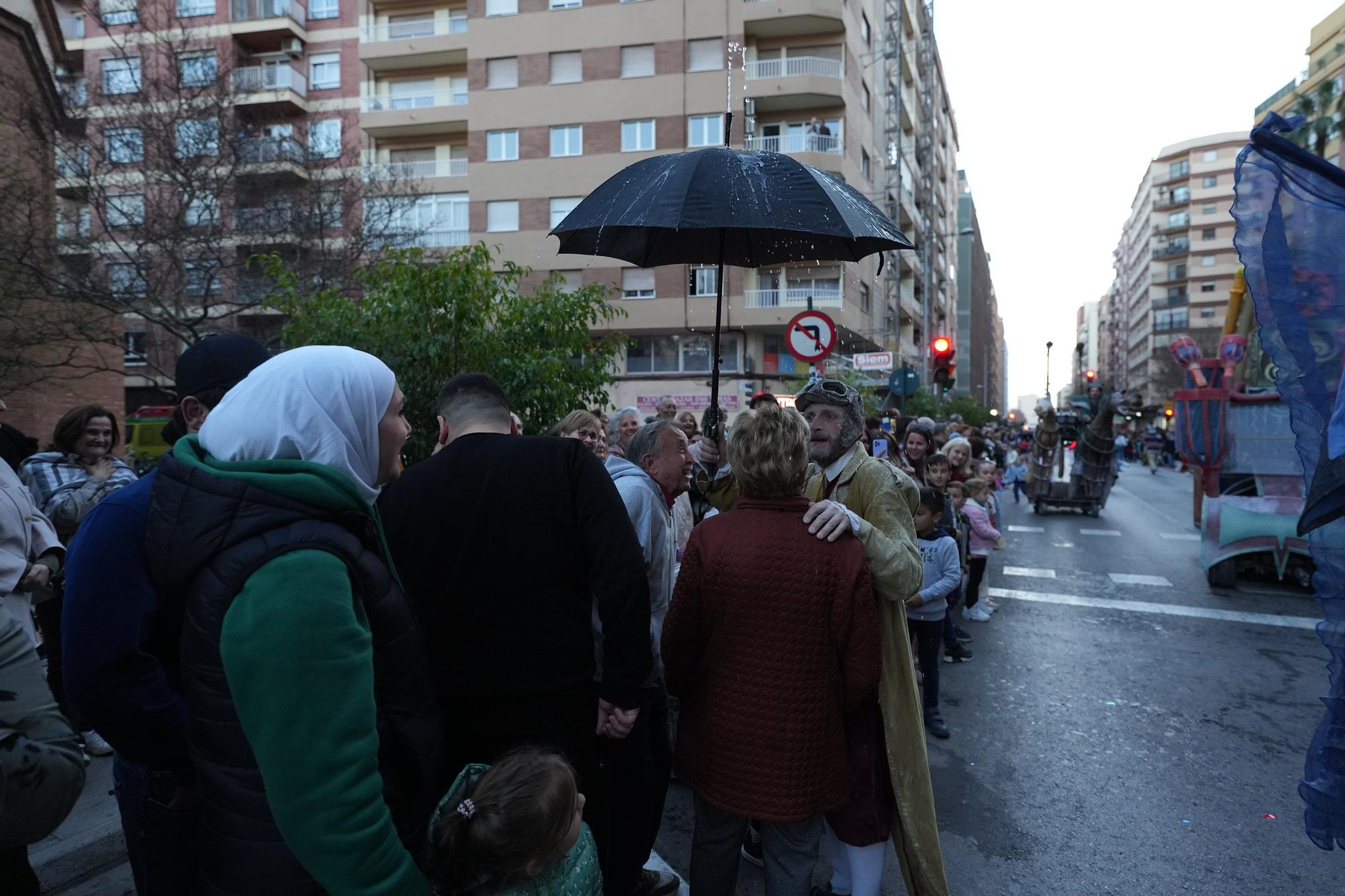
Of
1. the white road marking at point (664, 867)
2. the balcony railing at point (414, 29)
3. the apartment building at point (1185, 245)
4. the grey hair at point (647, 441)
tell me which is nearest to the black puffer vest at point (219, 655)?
the grey hair at point (647, 441)

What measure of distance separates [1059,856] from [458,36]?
3453 cm

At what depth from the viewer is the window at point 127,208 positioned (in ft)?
40.0

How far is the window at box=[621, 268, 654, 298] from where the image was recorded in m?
29.9

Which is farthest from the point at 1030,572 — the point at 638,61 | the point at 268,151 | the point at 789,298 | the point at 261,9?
the point at 261,9

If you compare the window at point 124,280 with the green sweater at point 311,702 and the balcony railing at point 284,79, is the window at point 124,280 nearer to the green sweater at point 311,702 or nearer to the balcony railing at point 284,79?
the green sweater at point 311,702

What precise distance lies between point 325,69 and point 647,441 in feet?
122

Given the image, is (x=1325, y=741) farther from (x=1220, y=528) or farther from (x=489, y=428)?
(x=1220, y=528)

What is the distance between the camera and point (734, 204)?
3143mm

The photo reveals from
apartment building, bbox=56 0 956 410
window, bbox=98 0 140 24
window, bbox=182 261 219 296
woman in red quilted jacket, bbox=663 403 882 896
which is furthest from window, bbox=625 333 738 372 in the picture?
woman in red quilted jacket, bbox=663 403 882 896

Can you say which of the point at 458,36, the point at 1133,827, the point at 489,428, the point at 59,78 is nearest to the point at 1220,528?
the point at 1133,827

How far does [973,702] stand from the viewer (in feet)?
18.3

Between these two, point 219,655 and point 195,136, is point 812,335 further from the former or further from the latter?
point 195,136

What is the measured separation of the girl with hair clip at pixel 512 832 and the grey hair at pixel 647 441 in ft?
4.93

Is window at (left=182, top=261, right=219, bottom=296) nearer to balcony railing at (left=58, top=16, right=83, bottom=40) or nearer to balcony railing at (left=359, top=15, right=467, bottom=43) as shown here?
balcony railing at (left=359, top=15, right=467, bottom=43)
